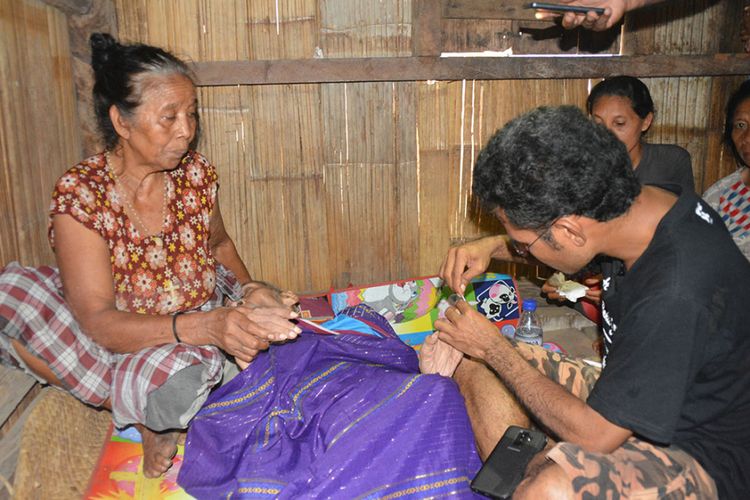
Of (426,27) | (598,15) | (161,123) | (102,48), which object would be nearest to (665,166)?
(598,15)

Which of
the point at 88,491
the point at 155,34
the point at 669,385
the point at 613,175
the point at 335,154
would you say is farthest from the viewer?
the point at 335,154

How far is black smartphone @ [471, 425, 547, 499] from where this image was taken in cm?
171

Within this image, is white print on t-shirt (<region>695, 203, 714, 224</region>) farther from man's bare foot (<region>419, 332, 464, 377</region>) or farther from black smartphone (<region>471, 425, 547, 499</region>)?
man's bare foot (<region>419, 332, 464, 377</region>)

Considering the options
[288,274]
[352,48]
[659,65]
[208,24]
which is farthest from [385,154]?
[659,65]

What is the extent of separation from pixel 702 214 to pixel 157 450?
2.00 meters

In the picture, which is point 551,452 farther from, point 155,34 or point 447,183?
point 155,34

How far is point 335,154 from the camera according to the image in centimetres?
367

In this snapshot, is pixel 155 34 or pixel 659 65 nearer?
pixel 155 34

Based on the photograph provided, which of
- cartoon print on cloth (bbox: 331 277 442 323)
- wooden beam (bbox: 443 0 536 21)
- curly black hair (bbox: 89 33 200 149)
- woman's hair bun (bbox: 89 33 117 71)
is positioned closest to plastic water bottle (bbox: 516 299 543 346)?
cartoon print on cloth (bbox: 331 277 442 323)

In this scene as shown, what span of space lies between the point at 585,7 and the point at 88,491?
2717mm

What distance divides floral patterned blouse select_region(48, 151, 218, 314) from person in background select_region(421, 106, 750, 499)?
1361 mm

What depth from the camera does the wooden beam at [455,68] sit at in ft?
11.2

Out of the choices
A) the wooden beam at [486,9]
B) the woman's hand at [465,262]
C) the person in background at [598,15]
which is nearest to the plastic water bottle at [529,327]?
the woman's hand at [465,262]

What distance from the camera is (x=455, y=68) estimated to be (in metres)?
3.60
